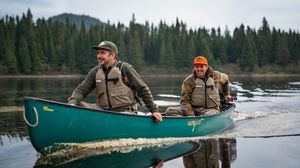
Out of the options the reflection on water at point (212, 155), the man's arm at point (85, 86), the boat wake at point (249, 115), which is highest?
the man's arm at point (85, 86)

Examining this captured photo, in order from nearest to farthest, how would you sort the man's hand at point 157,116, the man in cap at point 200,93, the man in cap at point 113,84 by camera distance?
the man in cap at point 113,84, the man's hand at point 157,116, the man in cap at point 200,93

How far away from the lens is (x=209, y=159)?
18.0 feet

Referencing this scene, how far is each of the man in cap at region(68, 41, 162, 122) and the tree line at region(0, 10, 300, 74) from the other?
213 ft

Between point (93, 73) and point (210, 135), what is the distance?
367 centimetres

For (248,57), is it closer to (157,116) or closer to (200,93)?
(200,93)

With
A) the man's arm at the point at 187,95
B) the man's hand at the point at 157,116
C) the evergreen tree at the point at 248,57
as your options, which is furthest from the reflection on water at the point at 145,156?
the evergreen tree at the point at 248,57

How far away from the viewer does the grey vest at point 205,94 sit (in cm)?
791

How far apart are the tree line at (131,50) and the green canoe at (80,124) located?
6552 centimetres

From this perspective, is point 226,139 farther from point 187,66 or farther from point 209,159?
point 187,66

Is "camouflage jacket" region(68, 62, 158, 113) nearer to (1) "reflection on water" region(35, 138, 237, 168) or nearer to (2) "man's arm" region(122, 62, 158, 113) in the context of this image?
(2) "man's arm" region(122, 62, 158, 113)

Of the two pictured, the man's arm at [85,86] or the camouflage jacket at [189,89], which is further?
the camouflage jacket at [189,89]

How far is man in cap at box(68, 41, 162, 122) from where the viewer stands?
243 inches

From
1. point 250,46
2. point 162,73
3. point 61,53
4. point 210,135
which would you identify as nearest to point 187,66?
point 162,73

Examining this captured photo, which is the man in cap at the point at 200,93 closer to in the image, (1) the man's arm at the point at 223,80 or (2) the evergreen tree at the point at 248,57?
(1) the man's arm at the point at 223,80
